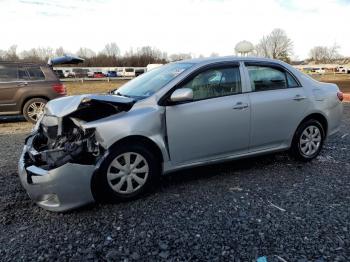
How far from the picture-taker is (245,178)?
4.45m

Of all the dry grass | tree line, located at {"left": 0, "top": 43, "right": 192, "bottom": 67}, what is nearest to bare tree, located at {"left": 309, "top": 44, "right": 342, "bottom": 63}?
tree line, located at {"left": 0, "top": 43, "right": 192, "bottom": 67}

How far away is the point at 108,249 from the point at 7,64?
795 centimetres

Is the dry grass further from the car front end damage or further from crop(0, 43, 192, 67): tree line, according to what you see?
Answer: crop(0, 43, 192, 67): tree line

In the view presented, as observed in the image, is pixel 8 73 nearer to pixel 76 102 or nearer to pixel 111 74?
pixel 76 102

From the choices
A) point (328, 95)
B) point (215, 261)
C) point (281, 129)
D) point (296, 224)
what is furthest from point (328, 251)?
point (328, 95)

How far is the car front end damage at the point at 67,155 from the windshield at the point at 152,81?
0.48m

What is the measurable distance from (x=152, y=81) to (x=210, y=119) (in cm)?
95

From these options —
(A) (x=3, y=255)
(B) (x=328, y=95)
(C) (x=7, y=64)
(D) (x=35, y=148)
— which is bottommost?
(A) (x=3, y=255)

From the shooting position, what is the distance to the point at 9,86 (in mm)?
9047

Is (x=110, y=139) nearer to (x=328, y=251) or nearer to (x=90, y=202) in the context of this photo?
(x=90, y=202)

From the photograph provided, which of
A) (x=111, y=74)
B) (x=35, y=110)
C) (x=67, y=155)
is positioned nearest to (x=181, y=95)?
(x=67, y=155)

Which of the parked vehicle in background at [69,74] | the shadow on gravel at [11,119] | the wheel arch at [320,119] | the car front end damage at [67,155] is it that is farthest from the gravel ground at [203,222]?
the parked vehicle in background at [69,74]

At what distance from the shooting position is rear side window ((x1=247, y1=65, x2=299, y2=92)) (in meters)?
4.52

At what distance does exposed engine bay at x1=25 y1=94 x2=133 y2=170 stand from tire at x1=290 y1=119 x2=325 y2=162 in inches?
103
